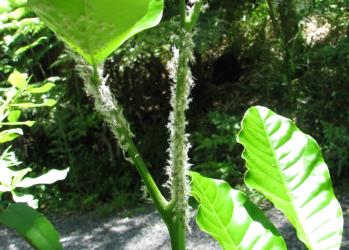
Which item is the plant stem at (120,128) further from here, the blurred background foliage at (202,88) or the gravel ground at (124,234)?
the blurred background foliage at (202,88)

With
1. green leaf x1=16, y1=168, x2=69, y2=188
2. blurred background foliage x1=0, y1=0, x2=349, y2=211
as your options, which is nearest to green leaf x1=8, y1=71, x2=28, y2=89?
green leaf x1=16, y1=168, x2=69, y2=188

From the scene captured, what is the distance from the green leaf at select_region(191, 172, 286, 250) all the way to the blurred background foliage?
3399mm

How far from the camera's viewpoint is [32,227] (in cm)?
46

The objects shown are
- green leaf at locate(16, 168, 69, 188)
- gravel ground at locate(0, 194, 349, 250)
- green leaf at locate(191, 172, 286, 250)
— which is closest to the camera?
green leaf at locate(191, 172, 286, 250)

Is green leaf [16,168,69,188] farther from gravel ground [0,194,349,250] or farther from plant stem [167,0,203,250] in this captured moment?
gravel ground [0,194,349,250]

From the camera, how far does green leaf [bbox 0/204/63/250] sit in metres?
0.44

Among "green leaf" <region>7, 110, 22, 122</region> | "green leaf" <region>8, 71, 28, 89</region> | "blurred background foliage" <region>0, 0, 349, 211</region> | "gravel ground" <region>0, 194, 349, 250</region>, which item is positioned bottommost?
"gravel ground" <region>0, 194, 349, 250</region>

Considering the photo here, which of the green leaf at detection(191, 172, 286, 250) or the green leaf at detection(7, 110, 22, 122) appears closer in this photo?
the green leaf at detection(191, 172, 286, 250)

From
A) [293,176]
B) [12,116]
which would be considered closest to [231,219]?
[293,176]

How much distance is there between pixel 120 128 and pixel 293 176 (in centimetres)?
18

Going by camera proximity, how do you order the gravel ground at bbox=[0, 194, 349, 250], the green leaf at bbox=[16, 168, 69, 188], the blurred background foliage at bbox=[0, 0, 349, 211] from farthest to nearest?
the blurred background foliage at bbox=[0, 0, 349, 211] < the gravel ground at bbox=[0, 194, 349, 250] < the green leaf at bbox=[16, 168, 69, 188]

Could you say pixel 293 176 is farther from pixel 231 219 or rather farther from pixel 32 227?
pixel 32 227

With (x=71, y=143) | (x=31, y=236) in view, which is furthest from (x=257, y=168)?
(x=71, y=143)

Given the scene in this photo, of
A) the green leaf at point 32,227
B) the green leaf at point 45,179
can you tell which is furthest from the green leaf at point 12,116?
the green leaf at point 32,227
